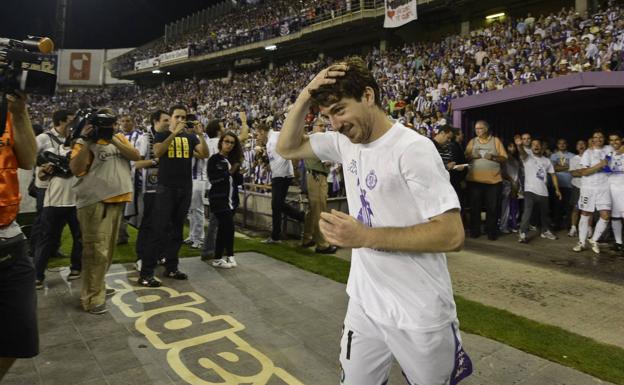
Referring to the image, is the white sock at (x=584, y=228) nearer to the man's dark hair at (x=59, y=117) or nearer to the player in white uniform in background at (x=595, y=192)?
the player in white uniform in background at (x=595, y=192)

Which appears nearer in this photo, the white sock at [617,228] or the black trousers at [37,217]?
the black trousers at [37,217]

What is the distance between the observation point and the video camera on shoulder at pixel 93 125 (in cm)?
371

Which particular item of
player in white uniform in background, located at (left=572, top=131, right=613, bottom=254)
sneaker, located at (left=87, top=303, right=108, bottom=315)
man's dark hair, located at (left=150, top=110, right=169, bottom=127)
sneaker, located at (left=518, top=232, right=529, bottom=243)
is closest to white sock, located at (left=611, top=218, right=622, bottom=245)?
player in white uniform in background, located at (left=572, top=131, right=613, bottom=254)

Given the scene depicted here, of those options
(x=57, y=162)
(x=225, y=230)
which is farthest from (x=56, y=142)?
Answer: (x=225, y=230)

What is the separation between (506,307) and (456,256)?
213 centimetres

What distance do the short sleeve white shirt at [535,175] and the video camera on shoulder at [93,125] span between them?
7041mm

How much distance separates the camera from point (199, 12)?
151 ft

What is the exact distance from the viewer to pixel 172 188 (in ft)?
16.1

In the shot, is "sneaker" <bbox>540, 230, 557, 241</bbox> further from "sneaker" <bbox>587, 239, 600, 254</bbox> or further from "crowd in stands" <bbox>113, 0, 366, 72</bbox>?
"crowd in stands" <bbox>113, 0, 366, 72</bbox>

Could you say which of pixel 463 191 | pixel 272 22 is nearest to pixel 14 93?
pixel 463 191

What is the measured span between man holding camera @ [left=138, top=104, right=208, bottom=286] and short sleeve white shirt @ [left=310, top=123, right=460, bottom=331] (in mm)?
3543

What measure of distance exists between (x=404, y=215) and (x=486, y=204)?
6669 mm

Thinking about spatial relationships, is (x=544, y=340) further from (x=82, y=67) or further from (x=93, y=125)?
(x=82, y=67)

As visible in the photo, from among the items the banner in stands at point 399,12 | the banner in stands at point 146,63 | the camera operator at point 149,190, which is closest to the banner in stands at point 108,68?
the banner in stands at point 146,63
